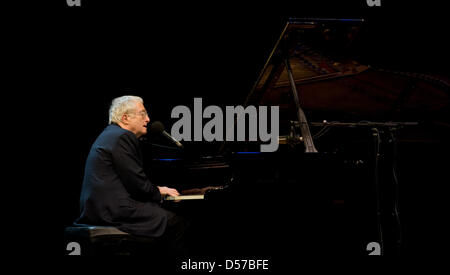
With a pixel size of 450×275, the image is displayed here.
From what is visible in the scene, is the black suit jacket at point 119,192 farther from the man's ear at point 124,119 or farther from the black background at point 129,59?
the black background at point 129,59

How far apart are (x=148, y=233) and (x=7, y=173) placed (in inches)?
65.8

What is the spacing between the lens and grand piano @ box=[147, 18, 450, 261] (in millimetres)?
2572

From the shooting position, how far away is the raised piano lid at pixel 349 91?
3478mm

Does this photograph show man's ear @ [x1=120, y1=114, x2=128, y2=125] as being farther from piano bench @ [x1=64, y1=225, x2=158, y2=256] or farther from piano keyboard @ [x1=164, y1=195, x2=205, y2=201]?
piano bench @ [x1=64, y1=225, x2=158, y2=256]

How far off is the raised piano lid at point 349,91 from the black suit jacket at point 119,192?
1208 mm

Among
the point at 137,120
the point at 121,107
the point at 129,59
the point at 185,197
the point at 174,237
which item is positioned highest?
the point at 129,59

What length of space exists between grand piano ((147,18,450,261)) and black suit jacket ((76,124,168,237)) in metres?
0.36

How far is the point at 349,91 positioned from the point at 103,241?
3113 millimetres

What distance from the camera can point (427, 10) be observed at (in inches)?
183

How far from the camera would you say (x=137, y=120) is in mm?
2842

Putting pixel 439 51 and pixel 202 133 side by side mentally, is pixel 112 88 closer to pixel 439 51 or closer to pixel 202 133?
pixel 202 133

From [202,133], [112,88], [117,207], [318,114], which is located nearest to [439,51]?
[318,114]

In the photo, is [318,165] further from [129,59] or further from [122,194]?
[129,59]

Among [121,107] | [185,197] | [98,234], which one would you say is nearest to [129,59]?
[121,107]
